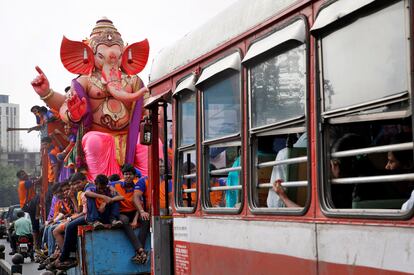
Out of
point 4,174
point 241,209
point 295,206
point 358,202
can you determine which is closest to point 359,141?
point 358,202

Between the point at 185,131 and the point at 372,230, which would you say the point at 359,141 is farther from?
the point at 185,131

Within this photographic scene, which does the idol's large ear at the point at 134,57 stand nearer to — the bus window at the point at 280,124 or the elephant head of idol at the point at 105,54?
the elephant head of idol at the point at 105,54

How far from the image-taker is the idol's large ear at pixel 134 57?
21391 mm

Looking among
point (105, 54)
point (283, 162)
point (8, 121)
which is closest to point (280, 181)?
point (283, 162)

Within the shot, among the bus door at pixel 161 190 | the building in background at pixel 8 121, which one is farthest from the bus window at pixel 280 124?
the building in background at pixel 8 121

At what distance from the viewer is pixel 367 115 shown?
443 centimetres

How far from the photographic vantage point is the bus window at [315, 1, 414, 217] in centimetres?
410

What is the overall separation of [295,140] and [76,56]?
16.9m

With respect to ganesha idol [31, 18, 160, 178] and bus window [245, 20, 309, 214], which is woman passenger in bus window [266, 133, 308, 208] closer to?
bus window [245, 20, 309, 214]

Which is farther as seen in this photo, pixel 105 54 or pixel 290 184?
pixel 105 54

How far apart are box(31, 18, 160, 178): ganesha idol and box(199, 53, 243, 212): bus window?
13.5 metres

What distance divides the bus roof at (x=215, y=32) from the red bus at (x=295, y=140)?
0.06ft

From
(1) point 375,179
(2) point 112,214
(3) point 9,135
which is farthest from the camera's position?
(3) point 9,135

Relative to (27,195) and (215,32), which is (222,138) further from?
(27,195)
